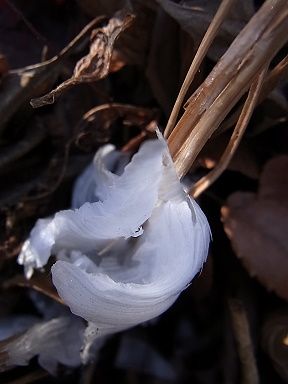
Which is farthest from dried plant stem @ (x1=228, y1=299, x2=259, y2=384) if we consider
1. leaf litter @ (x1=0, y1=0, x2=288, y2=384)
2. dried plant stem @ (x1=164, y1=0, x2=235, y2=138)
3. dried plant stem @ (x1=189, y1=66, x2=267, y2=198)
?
dried plant stem @ (x1=164, y1=0, x2=235, y2=138)

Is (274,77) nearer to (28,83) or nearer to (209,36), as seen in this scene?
(209,36)

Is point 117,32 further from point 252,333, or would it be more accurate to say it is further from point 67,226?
point 252,333

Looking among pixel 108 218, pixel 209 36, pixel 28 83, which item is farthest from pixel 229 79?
pixel 28 83

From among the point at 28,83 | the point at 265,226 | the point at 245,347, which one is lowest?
the point at 245,347

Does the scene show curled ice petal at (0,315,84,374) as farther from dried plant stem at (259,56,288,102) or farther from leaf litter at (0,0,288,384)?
dried plant stem at (259,56,288,102)

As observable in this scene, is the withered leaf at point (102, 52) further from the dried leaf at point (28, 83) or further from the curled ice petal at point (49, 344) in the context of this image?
the curled ice petal at point (49, 344)

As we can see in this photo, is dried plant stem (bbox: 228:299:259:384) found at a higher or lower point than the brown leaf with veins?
lower

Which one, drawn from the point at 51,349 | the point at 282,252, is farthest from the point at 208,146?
the point at 51,349
